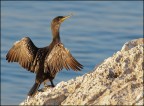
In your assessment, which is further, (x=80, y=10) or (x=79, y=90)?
(x=80, y=10)

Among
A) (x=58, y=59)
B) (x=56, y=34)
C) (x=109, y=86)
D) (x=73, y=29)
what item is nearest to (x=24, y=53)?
(x=56, y=34)

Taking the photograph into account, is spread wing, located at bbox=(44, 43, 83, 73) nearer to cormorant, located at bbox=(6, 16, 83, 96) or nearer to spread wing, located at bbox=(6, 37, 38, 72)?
cormorant, located at bbox=(6, 16, 83, 96)

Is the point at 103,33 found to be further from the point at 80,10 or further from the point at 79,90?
the point at 79,90

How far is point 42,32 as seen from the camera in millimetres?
19844

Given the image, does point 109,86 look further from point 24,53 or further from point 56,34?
point 56,34

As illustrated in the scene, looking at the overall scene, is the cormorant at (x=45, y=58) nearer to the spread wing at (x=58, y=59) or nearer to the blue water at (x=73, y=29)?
the spread wing at (x=58, y=59)

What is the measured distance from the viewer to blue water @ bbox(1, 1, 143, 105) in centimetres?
1681

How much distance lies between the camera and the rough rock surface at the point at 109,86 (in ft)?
19.2

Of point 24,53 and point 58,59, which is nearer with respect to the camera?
point 58,59

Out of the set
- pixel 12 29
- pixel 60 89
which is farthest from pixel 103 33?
pixel 60 89

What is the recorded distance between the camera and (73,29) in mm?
19922

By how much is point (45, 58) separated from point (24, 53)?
534 mm

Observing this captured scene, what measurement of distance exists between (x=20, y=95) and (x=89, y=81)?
929 centimetres

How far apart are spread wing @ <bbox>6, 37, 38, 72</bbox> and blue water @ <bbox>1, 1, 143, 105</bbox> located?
501cm
